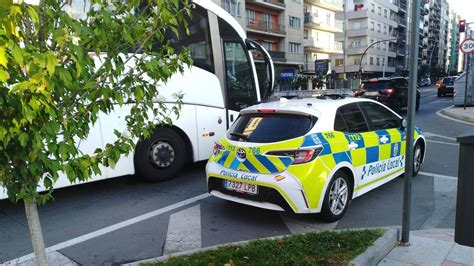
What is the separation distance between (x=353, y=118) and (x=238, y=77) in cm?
303

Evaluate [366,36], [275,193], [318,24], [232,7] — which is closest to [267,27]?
[232,7]

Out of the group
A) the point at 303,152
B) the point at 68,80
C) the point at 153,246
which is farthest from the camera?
the point at 303,152

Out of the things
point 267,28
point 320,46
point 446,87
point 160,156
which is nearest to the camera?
point 160,156

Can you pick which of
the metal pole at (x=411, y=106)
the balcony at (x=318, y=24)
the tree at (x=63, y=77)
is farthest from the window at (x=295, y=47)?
the tree at (x=63, y=77)

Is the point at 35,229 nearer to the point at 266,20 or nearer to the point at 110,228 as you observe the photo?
the point at 110,228

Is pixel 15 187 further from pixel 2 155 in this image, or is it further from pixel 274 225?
pixel 274 225

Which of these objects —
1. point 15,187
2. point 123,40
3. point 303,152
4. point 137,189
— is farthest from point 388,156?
point 15,187

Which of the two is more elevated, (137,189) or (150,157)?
(150,157)

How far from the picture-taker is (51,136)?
205 cm

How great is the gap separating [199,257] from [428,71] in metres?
114

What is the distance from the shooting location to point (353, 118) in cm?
538

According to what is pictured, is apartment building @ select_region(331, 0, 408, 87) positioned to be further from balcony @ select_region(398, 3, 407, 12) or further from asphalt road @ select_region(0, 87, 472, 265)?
asphalt road @ select_region(0, 87, 472, 265)

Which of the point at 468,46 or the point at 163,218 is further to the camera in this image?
the point at 468,46

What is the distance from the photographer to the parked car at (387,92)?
17.1 meters
